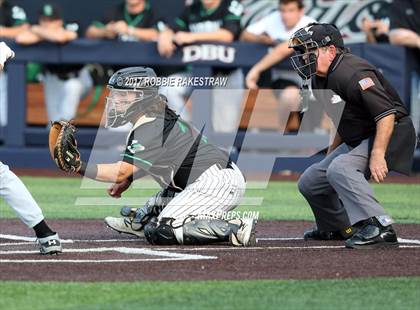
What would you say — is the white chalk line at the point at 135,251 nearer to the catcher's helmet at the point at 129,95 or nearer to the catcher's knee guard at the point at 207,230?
the catcher's knee guard at the point at 207,230

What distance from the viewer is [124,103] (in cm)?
791

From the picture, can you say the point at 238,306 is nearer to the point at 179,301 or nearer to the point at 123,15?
the point at 179,301

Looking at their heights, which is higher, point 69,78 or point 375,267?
point 375,267

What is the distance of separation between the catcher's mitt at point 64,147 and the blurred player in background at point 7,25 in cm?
778

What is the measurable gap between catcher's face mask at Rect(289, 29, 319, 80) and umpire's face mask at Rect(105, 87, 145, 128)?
1180mm

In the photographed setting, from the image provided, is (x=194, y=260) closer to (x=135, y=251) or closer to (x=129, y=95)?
(x=135, y=251)

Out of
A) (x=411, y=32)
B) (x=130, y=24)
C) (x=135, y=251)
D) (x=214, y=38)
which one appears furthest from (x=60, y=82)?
(x=135, y=251)

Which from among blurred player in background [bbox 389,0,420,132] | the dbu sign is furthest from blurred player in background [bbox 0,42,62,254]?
blurred player in background [bbox 389,0,420,132]

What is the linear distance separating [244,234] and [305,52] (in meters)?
1.41

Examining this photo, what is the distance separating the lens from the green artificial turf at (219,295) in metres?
5.52

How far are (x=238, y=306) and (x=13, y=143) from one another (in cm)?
978

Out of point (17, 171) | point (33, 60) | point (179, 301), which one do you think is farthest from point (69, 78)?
point (179, 301)

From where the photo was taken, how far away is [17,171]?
14.8 meters

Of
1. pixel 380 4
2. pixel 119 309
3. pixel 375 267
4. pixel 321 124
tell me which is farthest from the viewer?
pixel 380 4
